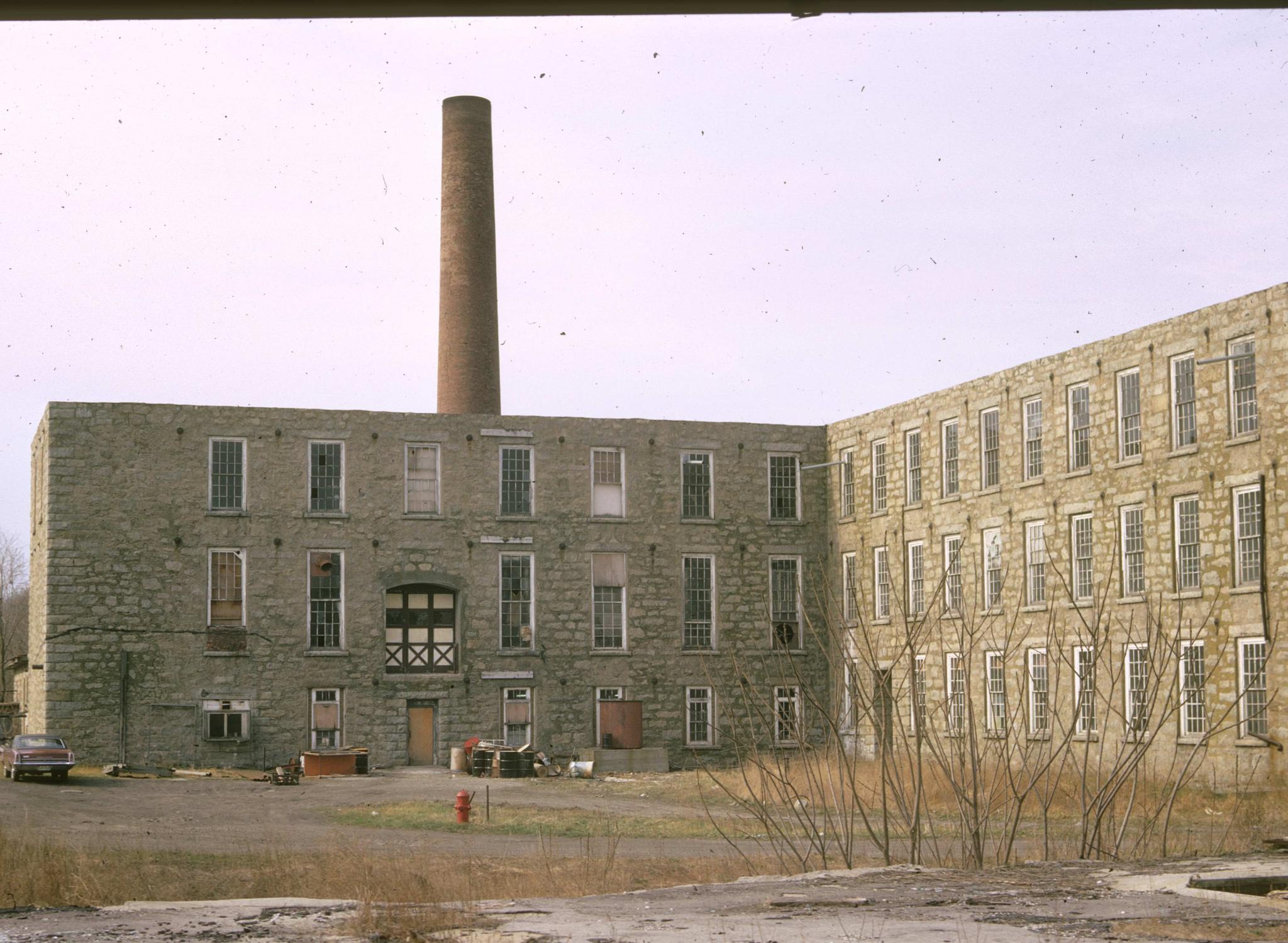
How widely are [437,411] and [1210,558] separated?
22.2m

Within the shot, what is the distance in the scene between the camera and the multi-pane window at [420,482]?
4022cm

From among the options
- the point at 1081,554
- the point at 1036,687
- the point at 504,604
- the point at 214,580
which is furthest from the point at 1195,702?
the point at 214,580

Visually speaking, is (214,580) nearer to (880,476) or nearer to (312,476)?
(312,476)

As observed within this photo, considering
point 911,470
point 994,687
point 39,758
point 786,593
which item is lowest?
point 39,758

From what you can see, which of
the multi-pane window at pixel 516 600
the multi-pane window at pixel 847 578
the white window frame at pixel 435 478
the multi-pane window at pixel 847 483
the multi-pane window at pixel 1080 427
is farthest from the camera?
the multi-pane window at pixel 847 483

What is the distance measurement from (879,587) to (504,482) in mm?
10119

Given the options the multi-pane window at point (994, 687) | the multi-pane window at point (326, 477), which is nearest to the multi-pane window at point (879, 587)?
the multi-pane window at point (994, 687)

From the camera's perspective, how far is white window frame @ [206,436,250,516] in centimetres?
3878

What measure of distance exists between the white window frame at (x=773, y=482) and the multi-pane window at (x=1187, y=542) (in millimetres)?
14430

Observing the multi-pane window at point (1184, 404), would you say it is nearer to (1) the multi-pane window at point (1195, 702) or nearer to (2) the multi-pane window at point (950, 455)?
(1) the multi-pane window at point (1195, 702)

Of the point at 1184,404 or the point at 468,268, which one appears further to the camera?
the point at 468,268

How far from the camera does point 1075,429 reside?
32.4 metres

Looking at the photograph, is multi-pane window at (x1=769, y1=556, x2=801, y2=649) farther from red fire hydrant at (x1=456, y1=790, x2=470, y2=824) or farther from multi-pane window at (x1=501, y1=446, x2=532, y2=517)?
red fire hydrant at (x1=456, y1=790, x2=470, y2=824)

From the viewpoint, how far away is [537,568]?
4088cm
